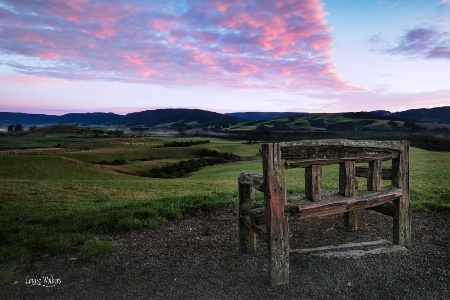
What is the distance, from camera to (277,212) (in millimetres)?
5574

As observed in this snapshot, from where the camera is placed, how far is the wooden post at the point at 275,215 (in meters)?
5.45

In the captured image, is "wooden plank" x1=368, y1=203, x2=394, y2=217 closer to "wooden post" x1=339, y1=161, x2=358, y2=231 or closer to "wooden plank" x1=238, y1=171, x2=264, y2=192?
"wooden post" x1=339, y1=161, x2=358, y2=231

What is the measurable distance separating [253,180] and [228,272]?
193 centimetres

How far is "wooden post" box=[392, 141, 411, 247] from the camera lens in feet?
23.4

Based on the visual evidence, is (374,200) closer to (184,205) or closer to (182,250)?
(182,250)

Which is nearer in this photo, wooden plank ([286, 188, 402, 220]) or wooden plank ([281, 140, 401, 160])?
wooden plank ([281, 140, 401, 160])

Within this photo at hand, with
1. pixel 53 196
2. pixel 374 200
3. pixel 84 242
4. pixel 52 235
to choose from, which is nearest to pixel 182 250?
pixel 84 242

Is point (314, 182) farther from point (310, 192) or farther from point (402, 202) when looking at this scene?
point (402, 202)

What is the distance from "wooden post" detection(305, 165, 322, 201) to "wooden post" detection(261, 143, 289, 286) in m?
0.68

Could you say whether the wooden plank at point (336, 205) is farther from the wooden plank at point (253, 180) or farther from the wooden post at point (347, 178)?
the wooden plank at point (253, 180)

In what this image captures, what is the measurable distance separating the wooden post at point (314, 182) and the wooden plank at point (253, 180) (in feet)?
3.03

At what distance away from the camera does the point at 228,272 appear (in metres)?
6.12

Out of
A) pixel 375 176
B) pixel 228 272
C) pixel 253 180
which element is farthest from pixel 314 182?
pixel 228 272

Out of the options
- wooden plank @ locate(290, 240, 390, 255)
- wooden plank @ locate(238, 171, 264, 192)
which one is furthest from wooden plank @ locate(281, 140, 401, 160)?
wooden plank @ locate(290, 240, 390, 255)
